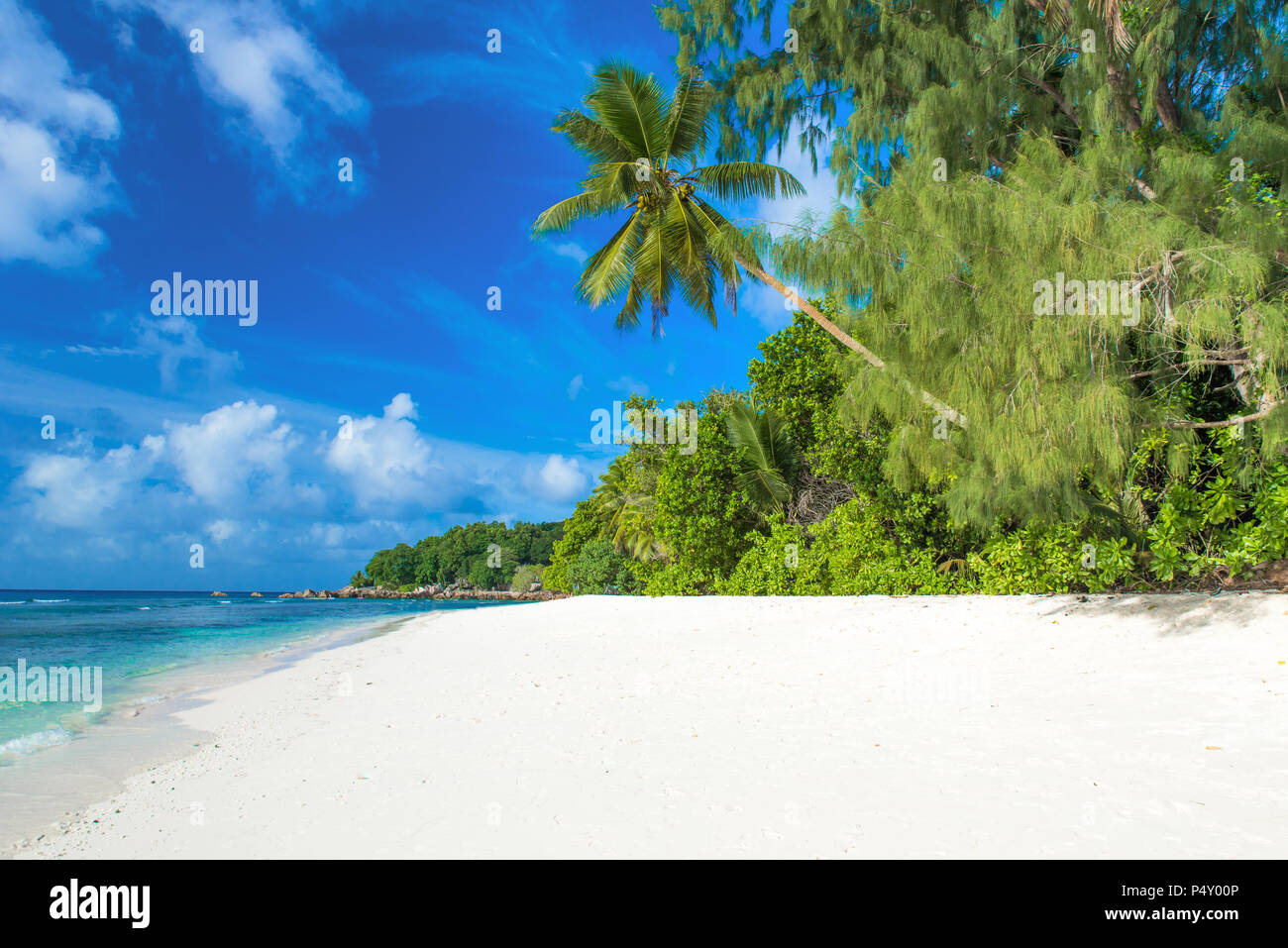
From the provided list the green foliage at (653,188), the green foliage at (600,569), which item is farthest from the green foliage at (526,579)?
the green foliage at (653,188)

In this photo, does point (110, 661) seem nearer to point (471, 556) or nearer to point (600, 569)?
point (600, 569)

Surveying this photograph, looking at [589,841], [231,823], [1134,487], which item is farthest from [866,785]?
[1134,487]

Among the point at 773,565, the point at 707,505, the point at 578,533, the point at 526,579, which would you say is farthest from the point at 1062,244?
Answer: the point at 526,579

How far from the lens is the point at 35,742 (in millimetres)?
6012

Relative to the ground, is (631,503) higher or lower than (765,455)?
lower

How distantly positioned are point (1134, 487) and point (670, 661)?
21.1ft

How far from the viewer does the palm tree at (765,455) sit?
56.2ft

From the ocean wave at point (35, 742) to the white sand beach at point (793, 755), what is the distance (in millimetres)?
1010

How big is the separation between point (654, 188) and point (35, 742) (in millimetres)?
11488

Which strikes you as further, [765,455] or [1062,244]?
[765,455]

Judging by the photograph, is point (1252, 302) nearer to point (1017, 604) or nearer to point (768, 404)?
point (1017, 604)

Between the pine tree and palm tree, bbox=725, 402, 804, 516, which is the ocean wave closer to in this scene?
the pine tree

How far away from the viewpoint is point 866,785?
3.46 meters

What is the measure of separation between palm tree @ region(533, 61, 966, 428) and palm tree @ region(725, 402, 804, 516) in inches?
201
